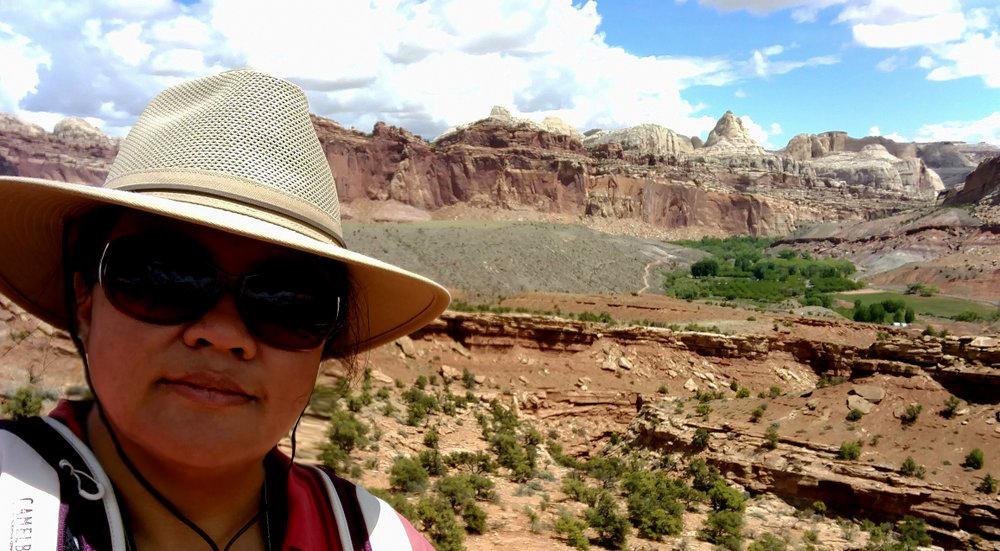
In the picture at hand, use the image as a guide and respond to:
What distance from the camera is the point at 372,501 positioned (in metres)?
1.58

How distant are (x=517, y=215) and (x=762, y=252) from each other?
108 ft

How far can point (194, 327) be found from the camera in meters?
1.25

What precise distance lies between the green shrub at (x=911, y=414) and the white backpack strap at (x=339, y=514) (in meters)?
17.6

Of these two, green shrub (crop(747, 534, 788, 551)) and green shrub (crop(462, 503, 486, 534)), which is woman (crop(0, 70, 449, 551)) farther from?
green shrub (crop(747, 534, 788, 551))

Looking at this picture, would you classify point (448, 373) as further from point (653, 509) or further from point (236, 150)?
point (236, 150)

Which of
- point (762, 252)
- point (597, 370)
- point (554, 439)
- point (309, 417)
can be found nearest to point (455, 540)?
point (309, 417)

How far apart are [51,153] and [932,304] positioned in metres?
111

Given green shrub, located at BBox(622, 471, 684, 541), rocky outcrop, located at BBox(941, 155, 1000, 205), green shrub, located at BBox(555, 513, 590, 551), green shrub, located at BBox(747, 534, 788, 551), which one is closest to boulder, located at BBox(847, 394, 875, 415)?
green shrub, located at BBox(622, 471, 684, 541)

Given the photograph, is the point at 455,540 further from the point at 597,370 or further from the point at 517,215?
the point at 517,215

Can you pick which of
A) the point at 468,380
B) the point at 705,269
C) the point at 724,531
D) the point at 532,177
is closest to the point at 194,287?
the point at 724,531

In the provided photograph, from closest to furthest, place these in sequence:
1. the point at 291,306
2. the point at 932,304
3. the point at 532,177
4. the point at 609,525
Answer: the point at 291,306 → the point at 609,525 → the point at 932,304 → the point at 532,177

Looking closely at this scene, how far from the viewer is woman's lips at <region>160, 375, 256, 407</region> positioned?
4.01 feet

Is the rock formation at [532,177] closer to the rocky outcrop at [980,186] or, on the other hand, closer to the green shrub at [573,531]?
the rocky outcrop at [980,186]

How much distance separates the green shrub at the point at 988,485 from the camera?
1327 centimetres
